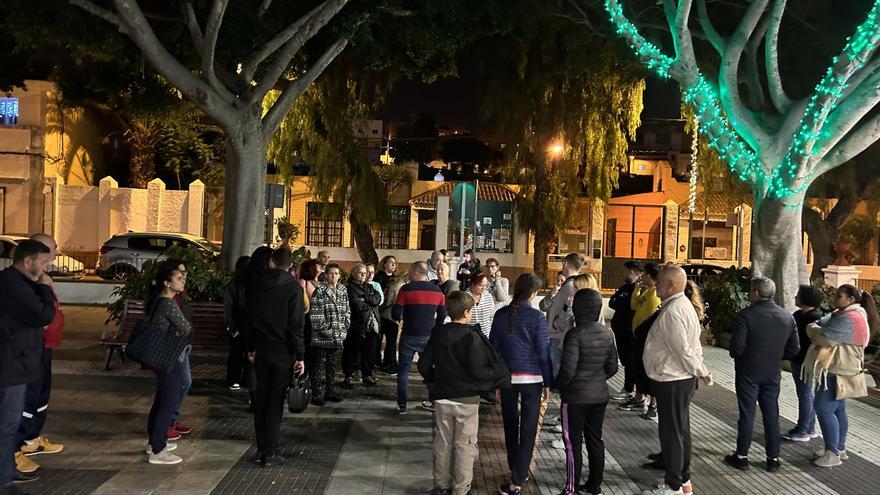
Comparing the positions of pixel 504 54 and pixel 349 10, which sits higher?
pixel 504 54

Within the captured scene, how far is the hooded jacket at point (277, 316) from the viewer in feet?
21.9

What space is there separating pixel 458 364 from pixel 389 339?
564 centimetres

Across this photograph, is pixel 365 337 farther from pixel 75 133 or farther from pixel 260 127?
pixel 75 133

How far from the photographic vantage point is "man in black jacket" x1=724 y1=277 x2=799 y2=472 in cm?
700

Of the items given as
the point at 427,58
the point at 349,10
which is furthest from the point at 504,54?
the point at 349,10

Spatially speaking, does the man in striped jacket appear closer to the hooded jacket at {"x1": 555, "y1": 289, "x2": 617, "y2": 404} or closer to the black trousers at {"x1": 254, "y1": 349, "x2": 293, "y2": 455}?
the black trousers at {"x1": 254, "y1": 349, "x2": 293, "y2": 455}

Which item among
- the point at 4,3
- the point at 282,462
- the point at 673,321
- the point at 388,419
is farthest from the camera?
the point at 4,3

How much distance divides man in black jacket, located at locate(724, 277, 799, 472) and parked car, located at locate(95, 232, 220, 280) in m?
17.7

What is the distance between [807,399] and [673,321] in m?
3.04

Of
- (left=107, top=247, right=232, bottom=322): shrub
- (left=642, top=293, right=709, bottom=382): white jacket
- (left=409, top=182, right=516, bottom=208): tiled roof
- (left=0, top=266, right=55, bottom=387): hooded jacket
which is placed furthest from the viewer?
(left=409, top=182, right=516, bottom=208): tiled roof

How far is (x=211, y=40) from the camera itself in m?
12.1

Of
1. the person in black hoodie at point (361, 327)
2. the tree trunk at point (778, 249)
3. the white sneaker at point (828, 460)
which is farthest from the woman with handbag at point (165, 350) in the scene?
the tree trunk at point (778, 249)

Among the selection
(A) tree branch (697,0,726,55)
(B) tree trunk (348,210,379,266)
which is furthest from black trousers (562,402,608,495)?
(B) tree trunk (348,210,379,266)

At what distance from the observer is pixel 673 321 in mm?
6090
